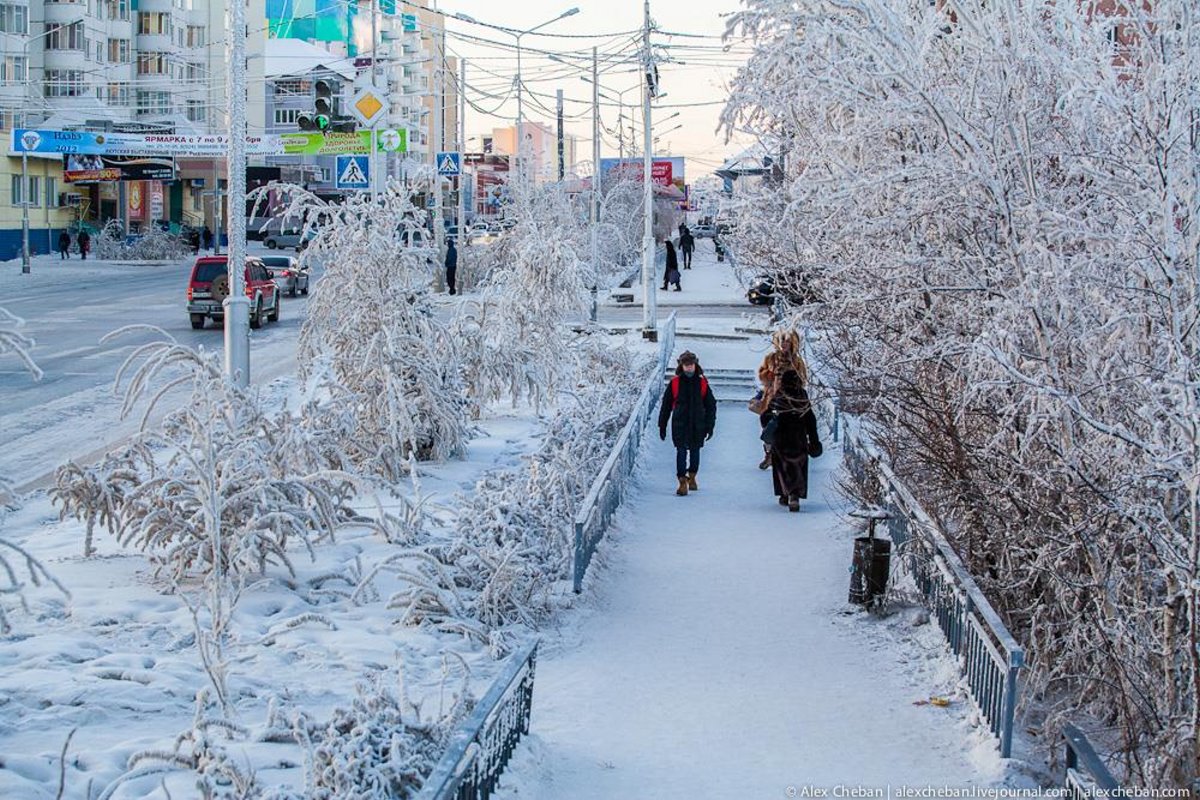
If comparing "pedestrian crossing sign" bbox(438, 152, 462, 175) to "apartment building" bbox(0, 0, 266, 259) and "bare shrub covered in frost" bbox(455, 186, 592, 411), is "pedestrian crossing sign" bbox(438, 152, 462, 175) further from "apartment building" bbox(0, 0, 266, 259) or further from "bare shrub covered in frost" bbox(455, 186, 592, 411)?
"apartment building" bbox(0, 0, 266, 259)

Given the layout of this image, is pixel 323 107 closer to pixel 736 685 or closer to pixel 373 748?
pixel 736 685

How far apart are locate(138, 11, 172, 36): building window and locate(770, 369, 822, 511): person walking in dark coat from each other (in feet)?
264

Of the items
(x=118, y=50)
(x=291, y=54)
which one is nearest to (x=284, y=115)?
(x=291, y=54)

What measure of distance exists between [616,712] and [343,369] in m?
7.03

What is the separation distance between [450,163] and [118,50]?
51999 millimetres

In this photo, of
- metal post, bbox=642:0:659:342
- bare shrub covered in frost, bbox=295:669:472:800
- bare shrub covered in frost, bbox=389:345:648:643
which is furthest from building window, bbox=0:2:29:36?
bare shrub covered in frost, bbox=295:669:472:800

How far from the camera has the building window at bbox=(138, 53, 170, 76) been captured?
84625 millimetres

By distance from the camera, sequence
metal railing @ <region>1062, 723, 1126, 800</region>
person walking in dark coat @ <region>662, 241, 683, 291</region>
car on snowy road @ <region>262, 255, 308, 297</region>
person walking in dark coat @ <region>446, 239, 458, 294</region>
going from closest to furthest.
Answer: metal railing @ <region>1062, 723, 1126, 800</region> → person walking in dark coat @ <region>446, 239, 458, 294</region> → car on snowy road @ <region>262, 255, 308, 297</region> → person walking in dark coat @ <region>662, 241, 683, 291</region>

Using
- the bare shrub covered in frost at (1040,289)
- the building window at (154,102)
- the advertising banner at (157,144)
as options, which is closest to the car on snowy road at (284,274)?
the advertising banner at (157,144)

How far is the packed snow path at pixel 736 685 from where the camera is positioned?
6527 mm

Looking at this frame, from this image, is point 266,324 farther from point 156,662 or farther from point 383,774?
point 383,774

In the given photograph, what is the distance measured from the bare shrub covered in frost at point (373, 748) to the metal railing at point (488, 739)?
0.15 m

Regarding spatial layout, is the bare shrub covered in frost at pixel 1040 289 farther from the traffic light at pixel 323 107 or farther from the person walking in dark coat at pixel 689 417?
the traffic light at pixel 323 107

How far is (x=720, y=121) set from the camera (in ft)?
27.8
